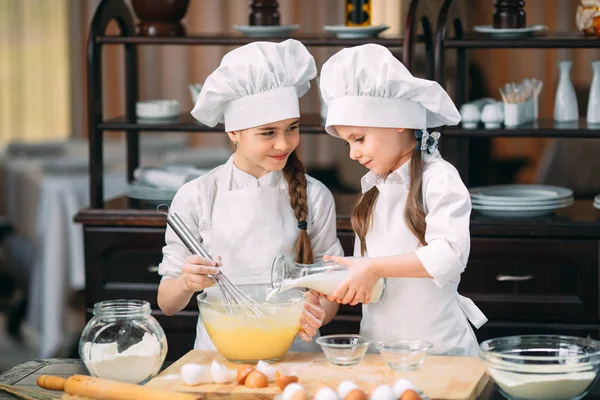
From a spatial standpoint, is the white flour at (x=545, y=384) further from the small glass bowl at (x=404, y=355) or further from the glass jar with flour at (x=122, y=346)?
the glass jar with flour at (x=122, y=346)

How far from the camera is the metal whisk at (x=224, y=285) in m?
1.78

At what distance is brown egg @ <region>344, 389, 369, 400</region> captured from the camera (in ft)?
4.89

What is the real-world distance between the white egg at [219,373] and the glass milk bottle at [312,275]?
0.23 metres

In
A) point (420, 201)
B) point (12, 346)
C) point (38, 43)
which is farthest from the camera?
point (38, 43)

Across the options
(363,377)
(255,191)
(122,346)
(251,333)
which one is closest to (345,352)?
(363,377)

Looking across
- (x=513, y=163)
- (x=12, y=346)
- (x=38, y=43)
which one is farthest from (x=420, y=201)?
(x=38, y=43)

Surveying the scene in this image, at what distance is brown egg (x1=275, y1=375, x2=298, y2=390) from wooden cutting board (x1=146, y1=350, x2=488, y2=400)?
1 cm

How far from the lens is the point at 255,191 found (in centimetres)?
225

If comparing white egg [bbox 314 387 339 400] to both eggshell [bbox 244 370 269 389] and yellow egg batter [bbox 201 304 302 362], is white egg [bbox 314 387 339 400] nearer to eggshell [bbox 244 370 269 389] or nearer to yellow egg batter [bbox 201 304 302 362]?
eggshell [bbox 244 370 269 389]

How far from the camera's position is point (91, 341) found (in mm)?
1670

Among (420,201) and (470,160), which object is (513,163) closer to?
(470,160)

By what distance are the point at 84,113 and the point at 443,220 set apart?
12.0ft

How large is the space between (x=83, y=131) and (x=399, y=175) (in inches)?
138

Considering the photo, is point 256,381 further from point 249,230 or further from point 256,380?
point 249,230
